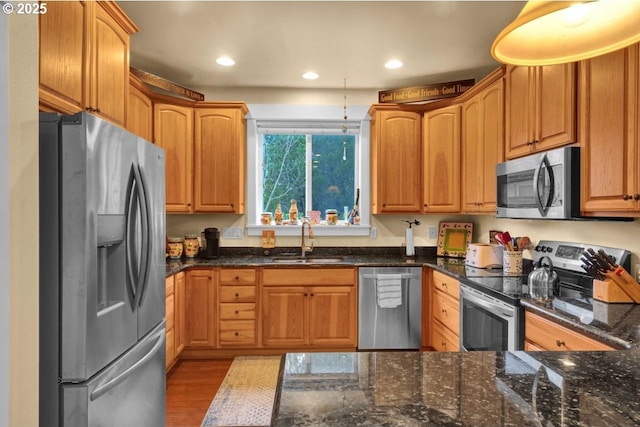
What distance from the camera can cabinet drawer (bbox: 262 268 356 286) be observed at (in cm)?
332

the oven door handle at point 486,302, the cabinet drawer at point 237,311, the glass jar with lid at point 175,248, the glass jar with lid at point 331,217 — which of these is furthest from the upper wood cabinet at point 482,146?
the glass jar with lid at point 175,248

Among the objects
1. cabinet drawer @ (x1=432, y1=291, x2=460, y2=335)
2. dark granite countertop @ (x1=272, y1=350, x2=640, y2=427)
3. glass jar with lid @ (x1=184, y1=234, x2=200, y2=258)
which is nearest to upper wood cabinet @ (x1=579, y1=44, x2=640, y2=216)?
dark granite countertop @ (x1=272, y1=350, x2=640, y2=427)

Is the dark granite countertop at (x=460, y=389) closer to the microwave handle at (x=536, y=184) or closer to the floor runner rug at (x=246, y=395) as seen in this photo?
the microwave handle at (x=536, y=184)

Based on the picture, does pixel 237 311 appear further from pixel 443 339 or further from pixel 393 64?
pixel 393 64

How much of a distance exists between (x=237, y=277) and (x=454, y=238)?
213cm

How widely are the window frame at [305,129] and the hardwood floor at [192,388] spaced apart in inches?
51.5

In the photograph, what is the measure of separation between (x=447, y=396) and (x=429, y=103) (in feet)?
10.4

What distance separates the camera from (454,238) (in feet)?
Answer: 12.5

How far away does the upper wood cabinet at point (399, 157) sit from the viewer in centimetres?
364

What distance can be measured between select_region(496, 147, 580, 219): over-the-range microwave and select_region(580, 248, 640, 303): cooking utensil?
252mm

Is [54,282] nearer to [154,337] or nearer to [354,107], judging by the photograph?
[154,337]

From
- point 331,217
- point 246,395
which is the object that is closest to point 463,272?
point 331,217

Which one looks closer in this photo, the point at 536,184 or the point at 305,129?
the point at 536,184
